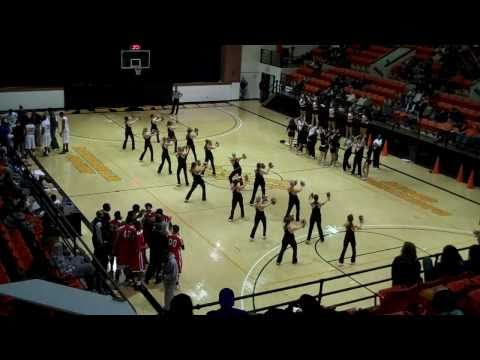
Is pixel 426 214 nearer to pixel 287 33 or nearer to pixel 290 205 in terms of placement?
pixel 290 205

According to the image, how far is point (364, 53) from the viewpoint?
32.9 metres

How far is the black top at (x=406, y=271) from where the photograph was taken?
361 inches

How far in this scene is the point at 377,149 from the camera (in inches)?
832

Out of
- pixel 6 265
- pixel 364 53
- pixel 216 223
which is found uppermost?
pixel 364 53

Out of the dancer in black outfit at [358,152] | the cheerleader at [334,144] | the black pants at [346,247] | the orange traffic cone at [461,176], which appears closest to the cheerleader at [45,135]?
the cheerleader at [334,144]

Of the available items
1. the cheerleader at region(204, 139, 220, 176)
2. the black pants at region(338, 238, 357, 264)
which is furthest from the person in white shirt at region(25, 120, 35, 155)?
the black pants at region(338, 238, 357, 264)

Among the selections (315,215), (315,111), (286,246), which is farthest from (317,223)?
(315,111)

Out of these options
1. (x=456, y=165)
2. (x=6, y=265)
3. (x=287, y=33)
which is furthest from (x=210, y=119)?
(x=287, y=33)

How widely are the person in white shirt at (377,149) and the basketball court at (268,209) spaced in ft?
1.63

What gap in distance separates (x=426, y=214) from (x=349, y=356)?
1590 cm

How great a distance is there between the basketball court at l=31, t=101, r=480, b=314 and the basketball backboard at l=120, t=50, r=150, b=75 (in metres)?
4.11

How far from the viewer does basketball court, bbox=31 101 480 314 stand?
12.9 metres

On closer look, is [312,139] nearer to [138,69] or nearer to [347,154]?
[347,154]

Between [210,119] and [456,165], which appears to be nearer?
[456,165]
